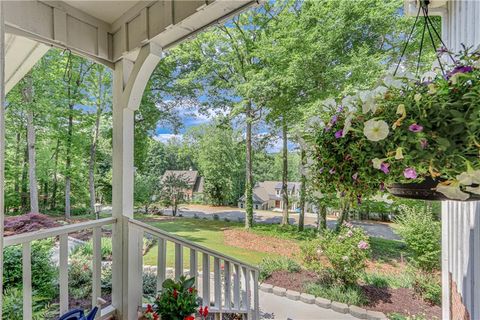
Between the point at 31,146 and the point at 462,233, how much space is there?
4456 millimetres

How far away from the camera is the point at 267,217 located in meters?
4.21

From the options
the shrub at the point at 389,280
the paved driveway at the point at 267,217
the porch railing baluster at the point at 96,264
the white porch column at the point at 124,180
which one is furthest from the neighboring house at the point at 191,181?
the shrub at the point at 389,280

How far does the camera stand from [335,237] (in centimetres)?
337

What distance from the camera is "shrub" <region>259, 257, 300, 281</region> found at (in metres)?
3.55

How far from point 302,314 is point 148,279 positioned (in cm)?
178

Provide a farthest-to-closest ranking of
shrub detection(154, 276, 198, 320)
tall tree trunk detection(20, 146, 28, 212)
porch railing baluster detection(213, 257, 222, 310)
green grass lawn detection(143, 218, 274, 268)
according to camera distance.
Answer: green grass lawn detection(143, 218, 274, 268) → tall tree trunk detection(20, 146, 28, 212) → porch railing baluster detection(213, 257, 222, 310) → shrub detection(154, 276, 198, 320)

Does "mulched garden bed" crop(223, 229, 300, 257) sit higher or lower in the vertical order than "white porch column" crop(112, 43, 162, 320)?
lower

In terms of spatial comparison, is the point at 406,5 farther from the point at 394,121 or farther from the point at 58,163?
the point at 58,163

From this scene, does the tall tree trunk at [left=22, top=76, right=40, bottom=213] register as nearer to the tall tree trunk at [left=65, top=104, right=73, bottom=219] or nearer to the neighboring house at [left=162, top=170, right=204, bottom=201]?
the tall tree trunk at [left=65, top=104, right=73, bottom=219]

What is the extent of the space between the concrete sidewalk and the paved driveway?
1070 millimetres

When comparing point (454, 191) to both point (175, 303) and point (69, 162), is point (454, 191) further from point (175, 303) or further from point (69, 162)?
point (69, 162)

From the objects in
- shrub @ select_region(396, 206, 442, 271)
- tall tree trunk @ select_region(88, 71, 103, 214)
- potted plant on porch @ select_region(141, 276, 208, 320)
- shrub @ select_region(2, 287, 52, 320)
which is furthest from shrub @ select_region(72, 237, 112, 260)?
shrub @ select_region(396, 206, 442, 271)

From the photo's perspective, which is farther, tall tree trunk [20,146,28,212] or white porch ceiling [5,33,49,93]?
tall tree trunk [20,146,28,212]

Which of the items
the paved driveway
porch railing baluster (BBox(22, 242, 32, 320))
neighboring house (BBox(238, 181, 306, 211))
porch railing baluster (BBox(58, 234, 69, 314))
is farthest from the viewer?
neighboring house (BBox(238, 181, 306, 211))
